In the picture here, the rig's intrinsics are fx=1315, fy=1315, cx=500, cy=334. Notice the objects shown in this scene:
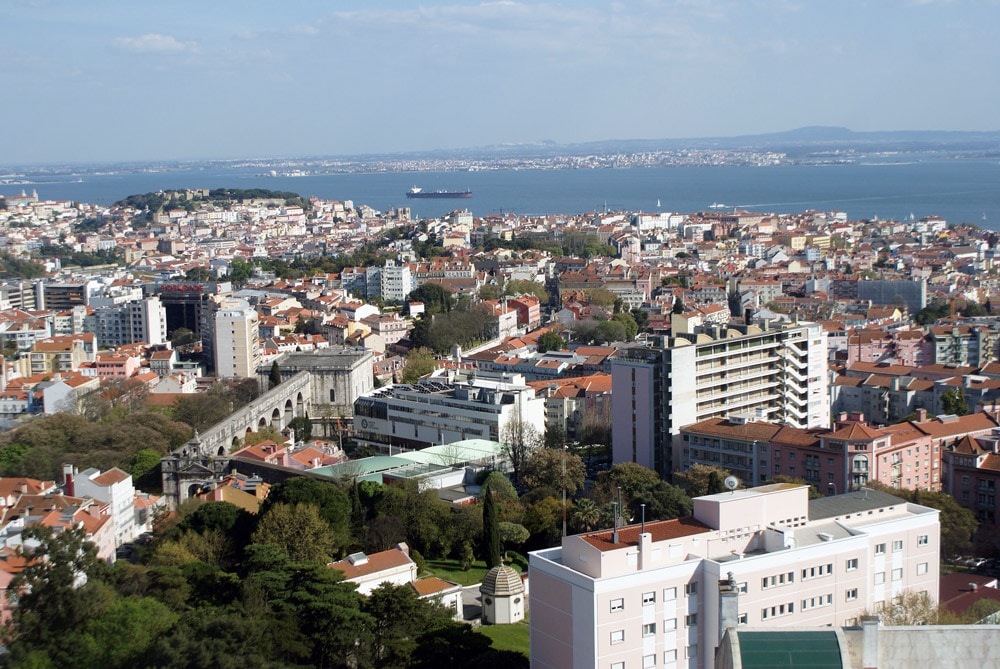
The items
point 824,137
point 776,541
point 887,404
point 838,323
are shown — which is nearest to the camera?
point 776,541

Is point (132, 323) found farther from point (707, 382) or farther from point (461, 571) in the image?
point (461, 571)

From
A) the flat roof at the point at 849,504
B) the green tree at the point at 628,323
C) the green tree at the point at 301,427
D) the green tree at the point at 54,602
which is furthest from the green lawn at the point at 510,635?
the green tree at the point at 628,323

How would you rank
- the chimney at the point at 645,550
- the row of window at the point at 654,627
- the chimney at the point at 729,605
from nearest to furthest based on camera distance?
the chimney at the point at 729,605 < the row of window at the point at 654,627 < the chimney at the point at 645,550

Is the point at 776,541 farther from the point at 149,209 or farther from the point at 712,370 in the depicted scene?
the point at 149,209

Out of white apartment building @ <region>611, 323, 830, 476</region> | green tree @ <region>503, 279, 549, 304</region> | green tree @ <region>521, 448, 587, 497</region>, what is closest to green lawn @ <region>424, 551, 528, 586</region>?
green tree @ <region>521, 448, 587, 497</region>

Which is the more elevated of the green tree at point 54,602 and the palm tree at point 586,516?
the green tree at point 54,602

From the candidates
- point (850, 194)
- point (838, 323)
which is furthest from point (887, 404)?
point (850, 194)

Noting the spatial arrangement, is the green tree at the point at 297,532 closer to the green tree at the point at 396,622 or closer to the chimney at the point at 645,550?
the green tree at the point at 396,622
